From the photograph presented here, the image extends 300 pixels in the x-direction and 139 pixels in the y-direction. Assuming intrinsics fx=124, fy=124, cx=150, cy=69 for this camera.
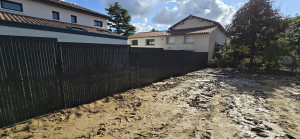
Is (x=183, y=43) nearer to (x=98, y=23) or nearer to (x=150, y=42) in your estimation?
(x=150, y=42)

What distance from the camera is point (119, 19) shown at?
95.9 ft

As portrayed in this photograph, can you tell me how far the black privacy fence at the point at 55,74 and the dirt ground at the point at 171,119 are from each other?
292 mm

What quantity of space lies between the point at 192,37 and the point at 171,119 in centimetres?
1462

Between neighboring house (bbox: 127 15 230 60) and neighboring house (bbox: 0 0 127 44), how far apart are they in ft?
24.0

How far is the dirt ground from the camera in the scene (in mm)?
2504

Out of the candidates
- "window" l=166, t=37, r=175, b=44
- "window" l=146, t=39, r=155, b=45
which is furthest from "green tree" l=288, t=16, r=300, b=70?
"window" l=146, t=39, r=155, b=45

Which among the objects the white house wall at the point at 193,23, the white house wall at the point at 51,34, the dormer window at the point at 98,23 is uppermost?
the white house wall at the point at 193,23

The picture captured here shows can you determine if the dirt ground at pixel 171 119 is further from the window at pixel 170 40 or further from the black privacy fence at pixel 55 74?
the window at pixel 170 40

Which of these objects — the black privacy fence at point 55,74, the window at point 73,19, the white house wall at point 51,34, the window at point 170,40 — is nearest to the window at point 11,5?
the window at point 73,19

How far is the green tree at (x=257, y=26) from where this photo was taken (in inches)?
406

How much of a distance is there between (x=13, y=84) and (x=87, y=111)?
64.8 inches

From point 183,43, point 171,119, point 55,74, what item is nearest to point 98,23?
point 183,43

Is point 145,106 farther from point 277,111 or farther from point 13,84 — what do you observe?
point 277,111

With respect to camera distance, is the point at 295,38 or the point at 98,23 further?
the point at 98,23
